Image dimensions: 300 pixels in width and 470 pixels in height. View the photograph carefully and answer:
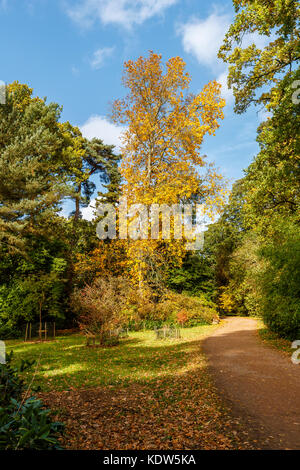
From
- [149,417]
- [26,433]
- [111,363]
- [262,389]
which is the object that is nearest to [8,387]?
[26,433]

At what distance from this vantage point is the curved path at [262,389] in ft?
14.9

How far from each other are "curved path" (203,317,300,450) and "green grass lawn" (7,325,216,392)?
148cm

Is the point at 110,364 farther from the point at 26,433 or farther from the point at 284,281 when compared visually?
the point at 26,433

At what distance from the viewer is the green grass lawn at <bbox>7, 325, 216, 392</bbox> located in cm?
800

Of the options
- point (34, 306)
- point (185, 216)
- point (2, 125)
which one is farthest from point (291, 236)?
point (2, 125)

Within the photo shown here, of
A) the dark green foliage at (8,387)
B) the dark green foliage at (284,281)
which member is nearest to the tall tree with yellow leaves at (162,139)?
the dark green foliage at (284,281)

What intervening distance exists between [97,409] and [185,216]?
47.3 ft

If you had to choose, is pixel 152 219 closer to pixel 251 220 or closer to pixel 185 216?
pixel 185 216

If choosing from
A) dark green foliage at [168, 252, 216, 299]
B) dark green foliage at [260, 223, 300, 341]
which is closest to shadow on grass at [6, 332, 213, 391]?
dark green foliage at [260, 223, 300, 341]

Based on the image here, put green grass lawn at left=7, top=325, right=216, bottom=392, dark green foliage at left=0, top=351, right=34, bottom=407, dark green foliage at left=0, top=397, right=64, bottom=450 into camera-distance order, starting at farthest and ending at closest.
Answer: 1. green grass lawn at left=7, top=325, right=216, bottom=392
2. dark green foliage at left=0, top=351, right=34, bottom=407
3. dark green foliage at left=0, top=397, right=64, bottom=450

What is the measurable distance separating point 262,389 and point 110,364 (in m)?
5.41

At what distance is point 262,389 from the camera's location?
6.71 m

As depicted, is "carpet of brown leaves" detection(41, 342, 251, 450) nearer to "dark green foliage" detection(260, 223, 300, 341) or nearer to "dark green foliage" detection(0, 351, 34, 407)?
"dark green foliage" detection(0, 351, 34, 407)

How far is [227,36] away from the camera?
41.2 ft
